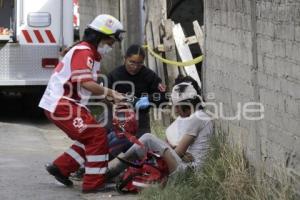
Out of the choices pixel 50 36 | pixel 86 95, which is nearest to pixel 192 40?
pixel 50 36

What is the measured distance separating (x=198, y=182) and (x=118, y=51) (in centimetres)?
832

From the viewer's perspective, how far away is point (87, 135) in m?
7.34

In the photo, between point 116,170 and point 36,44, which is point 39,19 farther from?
point 116,170

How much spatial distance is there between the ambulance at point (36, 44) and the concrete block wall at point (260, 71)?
4.42m

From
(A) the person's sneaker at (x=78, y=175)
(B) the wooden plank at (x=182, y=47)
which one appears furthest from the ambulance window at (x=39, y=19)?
(A) the person's sneaker at (x=78, y=175)

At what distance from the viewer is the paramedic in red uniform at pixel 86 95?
7309mm

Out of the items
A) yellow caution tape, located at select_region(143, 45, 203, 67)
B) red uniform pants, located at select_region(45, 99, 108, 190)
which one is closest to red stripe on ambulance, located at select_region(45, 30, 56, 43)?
yellow caution tape, located at select_region(143, 45, 203, 67)

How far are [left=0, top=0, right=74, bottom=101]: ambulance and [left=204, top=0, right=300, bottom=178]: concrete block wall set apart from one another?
174 inches

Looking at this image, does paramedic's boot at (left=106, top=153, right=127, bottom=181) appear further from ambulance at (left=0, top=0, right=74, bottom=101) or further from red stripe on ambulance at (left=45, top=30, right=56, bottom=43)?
red stripe on ambulance at (left=45, top=30, right=56, bottom=43)

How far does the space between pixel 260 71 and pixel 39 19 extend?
6.20m

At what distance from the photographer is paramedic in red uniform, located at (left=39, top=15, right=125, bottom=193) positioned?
7309 millimetres

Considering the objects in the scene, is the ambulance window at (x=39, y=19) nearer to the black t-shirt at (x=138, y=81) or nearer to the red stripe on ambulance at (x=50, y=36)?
the red stripe on ambulance at (x=50, y=36)

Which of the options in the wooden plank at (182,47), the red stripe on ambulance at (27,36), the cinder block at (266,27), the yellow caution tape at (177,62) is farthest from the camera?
the red stripe on ambulance at (27,36)

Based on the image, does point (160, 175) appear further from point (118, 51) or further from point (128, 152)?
point (118, 51)
